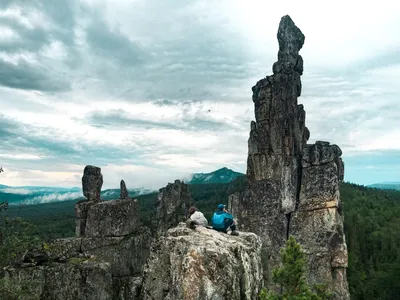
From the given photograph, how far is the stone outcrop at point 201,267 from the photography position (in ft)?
47.5

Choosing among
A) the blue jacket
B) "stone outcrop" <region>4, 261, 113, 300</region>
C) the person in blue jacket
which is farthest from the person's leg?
"stone outcrop" <region>4, 261, 113, 300</region>

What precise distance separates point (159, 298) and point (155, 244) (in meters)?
1.95

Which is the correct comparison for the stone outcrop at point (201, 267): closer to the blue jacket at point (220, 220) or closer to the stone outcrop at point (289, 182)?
the blue jacket at point (220, 220)

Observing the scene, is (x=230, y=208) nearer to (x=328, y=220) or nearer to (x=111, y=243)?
(x=328, y=220)

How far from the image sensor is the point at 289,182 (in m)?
45.9

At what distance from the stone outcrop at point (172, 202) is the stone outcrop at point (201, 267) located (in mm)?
48780

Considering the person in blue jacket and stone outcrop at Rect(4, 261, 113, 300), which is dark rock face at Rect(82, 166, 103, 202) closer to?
stone outcrop at Rect(4, 261, 113, 300)

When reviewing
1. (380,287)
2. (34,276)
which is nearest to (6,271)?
(34,276)

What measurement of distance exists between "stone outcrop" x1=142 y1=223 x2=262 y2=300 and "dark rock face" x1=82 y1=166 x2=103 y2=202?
18.7m

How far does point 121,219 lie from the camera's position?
32.0 metres

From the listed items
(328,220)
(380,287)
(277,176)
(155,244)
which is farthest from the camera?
(380,287)

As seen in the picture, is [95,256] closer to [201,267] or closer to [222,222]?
[222,222]

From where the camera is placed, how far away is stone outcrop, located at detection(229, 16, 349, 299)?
43.0 metres

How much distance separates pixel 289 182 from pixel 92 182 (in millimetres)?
20821
